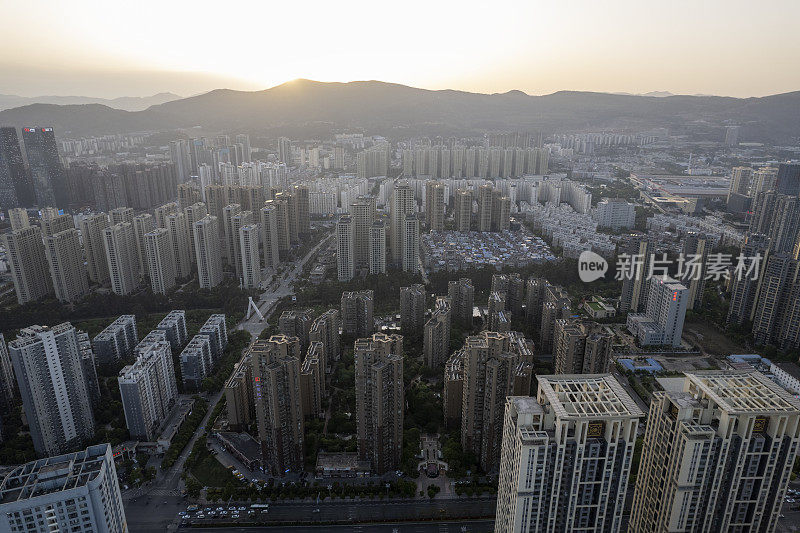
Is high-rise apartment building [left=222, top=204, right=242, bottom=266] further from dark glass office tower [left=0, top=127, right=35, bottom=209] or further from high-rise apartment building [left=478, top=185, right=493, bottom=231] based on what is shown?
dark glass office tower [left=0, top=127, right=35, bottom=209]

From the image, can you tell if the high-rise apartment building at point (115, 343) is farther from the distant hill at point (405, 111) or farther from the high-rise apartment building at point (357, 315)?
the distant hill at point (405, 111)

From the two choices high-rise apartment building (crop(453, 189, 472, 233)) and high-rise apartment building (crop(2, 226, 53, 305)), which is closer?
high-rise apartment building (crop(2, 226, 53, 305))

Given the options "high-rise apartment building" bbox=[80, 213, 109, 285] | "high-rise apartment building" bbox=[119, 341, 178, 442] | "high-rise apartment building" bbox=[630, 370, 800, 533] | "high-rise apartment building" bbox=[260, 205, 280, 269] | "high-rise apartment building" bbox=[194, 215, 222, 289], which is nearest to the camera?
"high-rise apartment building" bbox=[630, 370, 800, 533]

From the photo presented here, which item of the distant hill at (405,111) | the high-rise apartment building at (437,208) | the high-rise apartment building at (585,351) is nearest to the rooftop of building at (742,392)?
the high-rise apartment building at (585,351)

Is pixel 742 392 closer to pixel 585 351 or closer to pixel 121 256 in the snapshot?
pixel 585 351

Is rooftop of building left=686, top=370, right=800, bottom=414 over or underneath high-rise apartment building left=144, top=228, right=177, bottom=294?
over

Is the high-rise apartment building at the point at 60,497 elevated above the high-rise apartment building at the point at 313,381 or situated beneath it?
elevated above

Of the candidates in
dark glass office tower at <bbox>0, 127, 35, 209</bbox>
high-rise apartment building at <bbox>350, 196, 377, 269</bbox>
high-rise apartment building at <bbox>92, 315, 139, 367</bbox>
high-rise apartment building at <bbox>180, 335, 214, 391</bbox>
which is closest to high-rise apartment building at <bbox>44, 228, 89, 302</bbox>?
high-rise apartment building at <bbox>92, 315, 139, 367</bbox>

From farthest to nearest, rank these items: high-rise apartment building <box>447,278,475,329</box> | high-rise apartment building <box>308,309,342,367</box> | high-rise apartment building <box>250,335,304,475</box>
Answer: high-rise apartment building <box>447,278,475,329</box> → high-rise apartment building <box>308,309,342,367</box> → high-rise apartment building <box>250,335,304,475</box>
